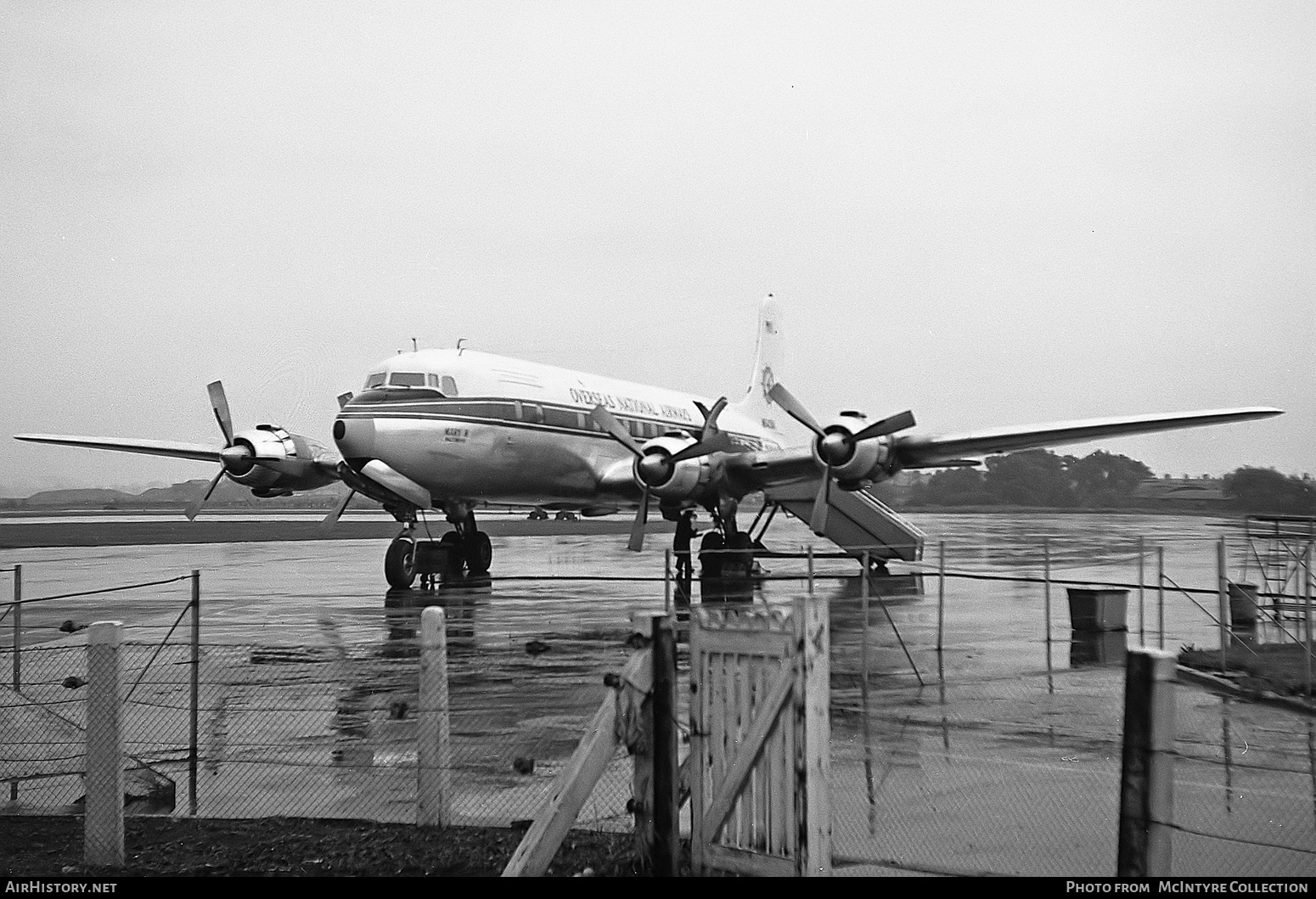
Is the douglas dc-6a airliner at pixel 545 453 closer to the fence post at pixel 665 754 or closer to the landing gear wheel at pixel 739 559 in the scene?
the landing gear wheel at pixel 739 559

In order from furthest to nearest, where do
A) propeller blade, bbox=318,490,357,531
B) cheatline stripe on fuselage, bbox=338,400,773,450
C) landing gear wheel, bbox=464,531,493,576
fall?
landing gear wheel, bbox=464,531,493,576 → propeller blade, bbox=318,490,357,531 → cheatline stripe on fuselage, bbox=338,400,773,450

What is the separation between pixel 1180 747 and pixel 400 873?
582 centimetres

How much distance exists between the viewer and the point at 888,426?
20031mm

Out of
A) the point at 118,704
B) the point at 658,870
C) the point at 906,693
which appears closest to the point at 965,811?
the point at 658,870

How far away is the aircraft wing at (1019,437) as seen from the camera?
18.8m

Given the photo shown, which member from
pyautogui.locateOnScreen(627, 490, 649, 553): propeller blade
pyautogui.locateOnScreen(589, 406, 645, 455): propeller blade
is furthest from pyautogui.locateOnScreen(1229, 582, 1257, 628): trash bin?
pyautogui.locateOnScreen(589, 406, 645, 455): propeller blade

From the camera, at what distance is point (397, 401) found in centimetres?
2097

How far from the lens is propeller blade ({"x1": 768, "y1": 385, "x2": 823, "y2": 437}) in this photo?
828 inches

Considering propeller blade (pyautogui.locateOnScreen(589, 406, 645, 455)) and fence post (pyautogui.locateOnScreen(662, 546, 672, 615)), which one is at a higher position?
propeller blade (pyautogui.locateOnScreen(589, 406, 645, 455))

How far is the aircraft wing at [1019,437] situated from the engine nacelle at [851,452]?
19.3 inches

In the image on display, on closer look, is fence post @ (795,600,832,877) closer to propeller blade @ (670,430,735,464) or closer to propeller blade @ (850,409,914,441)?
propeller blade @ (850,409,914,441)

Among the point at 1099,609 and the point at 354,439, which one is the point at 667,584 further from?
the point at 354,439

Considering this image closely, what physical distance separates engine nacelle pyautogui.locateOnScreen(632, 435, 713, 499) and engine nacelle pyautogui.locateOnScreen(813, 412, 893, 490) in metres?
2.50

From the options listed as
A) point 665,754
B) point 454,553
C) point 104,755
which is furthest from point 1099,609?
point 454,553
